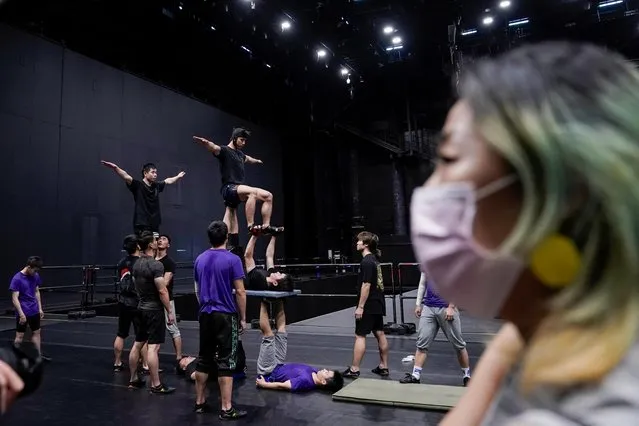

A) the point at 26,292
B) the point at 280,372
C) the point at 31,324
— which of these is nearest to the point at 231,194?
the point at 280,372

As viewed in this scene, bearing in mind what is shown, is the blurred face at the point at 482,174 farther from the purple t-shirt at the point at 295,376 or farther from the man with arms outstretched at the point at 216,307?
the purple t-shirt at the point at 295,376

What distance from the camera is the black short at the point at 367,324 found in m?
4.24

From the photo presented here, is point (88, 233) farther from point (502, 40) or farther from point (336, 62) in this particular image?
point (502, 40)

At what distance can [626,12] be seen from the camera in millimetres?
8711

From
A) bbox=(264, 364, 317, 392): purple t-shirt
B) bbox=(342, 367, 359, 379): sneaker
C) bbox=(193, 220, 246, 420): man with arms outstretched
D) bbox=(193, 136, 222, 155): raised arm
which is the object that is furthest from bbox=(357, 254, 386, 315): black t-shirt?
bbox=(193, 136, 222, 155): raised arm

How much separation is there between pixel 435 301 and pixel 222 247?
80.5 inches

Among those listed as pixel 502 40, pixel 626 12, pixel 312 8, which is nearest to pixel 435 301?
pixel 312 8

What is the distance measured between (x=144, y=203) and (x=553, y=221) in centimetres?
506

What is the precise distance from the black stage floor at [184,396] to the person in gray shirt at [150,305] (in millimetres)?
276

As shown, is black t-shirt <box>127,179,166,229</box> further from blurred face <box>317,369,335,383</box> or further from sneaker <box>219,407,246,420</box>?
blurred face <box>317,369,335,383</box>

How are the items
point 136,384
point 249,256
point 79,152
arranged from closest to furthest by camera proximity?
point 136,384 < point 249,256 < point 79,152

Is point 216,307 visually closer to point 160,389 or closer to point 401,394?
point 160,389

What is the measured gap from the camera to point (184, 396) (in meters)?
3.94

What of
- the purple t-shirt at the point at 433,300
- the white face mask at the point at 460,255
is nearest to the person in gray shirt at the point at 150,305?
the purple t-shirt at the point at 433,300
